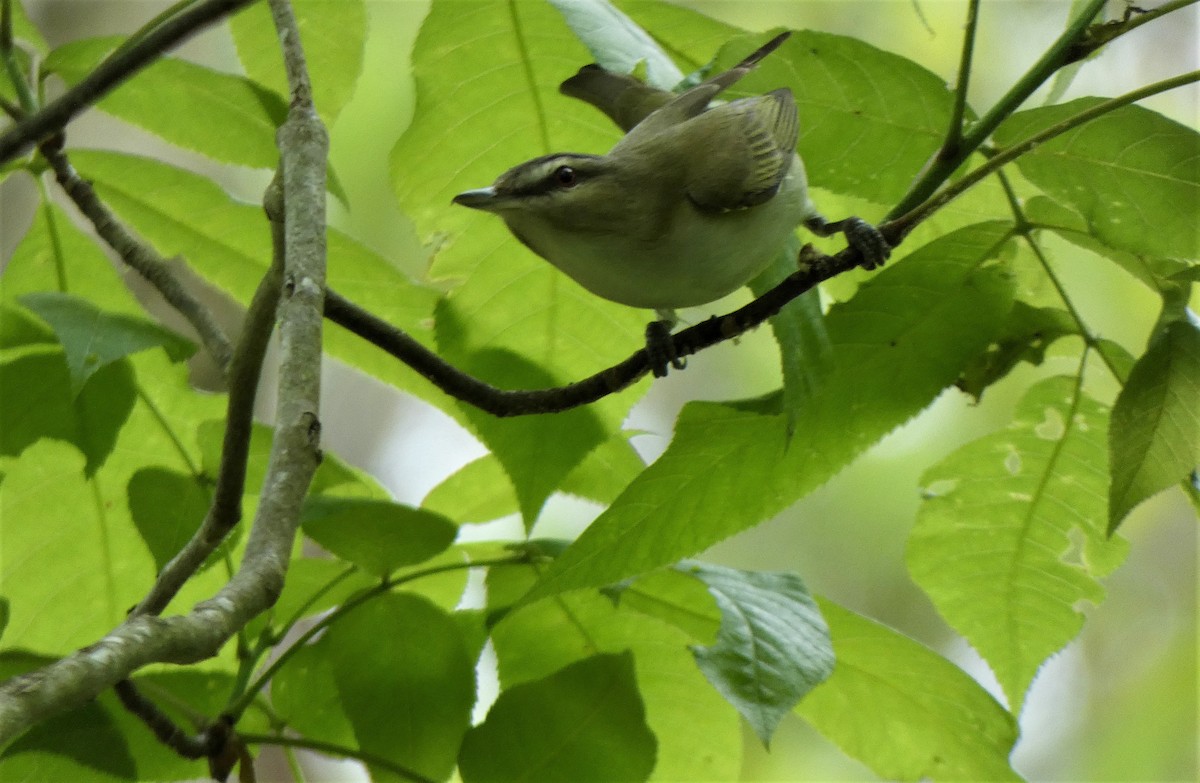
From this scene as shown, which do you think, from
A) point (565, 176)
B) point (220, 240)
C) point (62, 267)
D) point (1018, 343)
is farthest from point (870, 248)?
point (62, 267)

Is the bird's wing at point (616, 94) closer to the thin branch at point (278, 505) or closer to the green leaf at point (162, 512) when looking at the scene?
the thin branch at point (278, 505)

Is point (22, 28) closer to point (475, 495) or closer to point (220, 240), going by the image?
point (220, 240)

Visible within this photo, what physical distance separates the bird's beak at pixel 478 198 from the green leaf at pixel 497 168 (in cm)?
10

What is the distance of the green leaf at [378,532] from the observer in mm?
1245

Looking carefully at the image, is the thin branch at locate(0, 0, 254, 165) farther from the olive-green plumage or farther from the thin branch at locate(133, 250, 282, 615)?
the olive-green plumage

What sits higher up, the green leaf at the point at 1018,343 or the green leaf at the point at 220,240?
the green leaf at the point at 220,240

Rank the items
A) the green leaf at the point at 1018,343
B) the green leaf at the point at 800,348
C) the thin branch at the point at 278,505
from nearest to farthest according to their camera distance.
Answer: the thin branch at the point at 278,505 → the green leaf at the point at 800,348 → the green leaf at the point at 1018,343

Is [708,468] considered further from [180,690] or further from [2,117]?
[2,117]

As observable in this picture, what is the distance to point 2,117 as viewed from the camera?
1624 mm

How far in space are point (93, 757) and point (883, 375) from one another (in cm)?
95

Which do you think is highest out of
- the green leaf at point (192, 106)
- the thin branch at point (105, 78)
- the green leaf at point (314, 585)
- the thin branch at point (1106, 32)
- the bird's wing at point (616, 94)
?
the bird's wing at point (616, 94)

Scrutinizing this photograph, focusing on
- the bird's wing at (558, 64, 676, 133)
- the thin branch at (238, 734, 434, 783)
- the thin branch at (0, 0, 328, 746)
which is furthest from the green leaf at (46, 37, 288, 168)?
the thin branch at (238, 734, 434, 783)

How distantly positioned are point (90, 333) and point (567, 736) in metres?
0.64

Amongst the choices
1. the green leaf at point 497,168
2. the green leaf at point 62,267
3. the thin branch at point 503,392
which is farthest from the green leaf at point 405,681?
the green leaf at point 62,267
